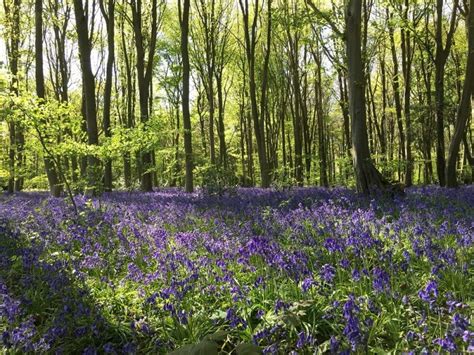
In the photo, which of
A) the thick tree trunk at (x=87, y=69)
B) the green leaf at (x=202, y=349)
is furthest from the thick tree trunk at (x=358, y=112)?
the thick tree trunk at (x=87, y=69)

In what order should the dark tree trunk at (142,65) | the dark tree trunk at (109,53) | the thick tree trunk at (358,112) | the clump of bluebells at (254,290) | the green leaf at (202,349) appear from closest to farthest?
the green leaf at (202,349) → the clump of bluebells at (254,290) → the thick tree trunk at (358,112) → the dark tree trunk at (109,53) → the dark tree trunk at (142,65)

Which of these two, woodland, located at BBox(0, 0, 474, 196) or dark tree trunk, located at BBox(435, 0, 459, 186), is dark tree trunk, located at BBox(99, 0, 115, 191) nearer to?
woodland, located at BBox(0, 0, 474, 196)

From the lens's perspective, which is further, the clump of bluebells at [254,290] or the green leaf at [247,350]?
the clump of bluebells at [254,290]

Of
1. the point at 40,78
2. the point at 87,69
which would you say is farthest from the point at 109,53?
the point at 87,69

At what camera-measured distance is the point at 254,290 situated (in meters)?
3.97

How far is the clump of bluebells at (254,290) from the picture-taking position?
9.88ft

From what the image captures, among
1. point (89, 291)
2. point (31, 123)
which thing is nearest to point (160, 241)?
point (89, 291)

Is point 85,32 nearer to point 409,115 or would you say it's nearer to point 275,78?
point 409,115

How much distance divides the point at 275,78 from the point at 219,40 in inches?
236

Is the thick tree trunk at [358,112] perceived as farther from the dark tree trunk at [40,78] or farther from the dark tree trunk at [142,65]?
the dark tree trunk at [40,78]

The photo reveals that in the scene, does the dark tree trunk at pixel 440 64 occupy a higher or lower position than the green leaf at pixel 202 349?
higher

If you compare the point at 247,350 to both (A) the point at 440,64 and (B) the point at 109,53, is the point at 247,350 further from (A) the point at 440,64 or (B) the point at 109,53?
(B) the point at 109,53

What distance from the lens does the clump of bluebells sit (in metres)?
3.01

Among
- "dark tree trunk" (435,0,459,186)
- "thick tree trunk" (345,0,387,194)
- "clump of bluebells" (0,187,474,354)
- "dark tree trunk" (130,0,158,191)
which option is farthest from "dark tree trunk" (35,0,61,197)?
"dark tree trunk" (435,0,459,186)
